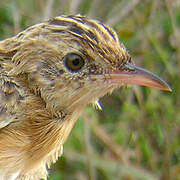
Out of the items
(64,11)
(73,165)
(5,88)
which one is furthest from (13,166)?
(64,11)

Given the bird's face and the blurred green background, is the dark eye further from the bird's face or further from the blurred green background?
the blurred green background

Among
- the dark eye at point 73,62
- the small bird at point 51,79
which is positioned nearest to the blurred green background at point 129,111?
the small bird at point 51,79

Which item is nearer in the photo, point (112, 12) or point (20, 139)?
point (20, 139)

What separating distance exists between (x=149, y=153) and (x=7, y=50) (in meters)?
2.03

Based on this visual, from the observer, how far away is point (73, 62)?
2.05 meters

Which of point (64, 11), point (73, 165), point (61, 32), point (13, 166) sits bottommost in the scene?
point (13, 166)

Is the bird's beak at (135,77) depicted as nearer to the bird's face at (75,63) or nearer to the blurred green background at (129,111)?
the bird's face at (75,63)

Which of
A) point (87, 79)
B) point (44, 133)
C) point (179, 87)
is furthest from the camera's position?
point (179, 87)

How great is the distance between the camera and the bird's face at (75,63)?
6.73 feet

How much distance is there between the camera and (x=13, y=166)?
88.0 inches

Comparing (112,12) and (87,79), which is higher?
(112,12)

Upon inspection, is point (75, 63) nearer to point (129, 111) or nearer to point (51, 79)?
point (51, 79)

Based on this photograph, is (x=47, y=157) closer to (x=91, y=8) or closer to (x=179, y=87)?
(x=179, y=87)

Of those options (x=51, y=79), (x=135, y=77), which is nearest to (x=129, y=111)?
(x=135, y=77)
